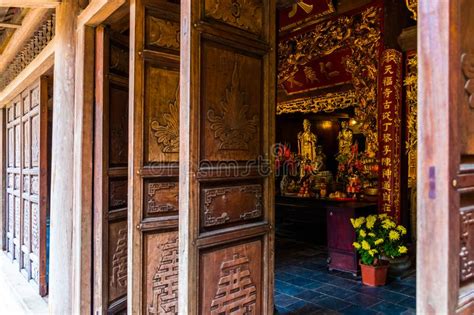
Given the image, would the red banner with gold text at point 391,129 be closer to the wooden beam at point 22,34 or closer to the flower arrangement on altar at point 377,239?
the flower arrangement on altar at point 377,239

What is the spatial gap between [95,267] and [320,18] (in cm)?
399

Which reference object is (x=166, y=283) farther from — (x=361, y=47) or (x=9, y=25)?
(x=361, y=47)

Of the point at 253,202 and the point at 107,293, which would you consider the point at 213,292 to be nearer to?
the point at 253,202

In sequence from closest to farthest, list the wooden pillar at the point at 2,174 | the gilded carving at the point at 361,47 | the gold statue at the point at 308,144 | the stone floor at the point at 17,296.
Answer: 1. the stone floor at the point at 17,296
2. the gilded carving at the point at 361,47
3. the wooden pillar at the point at 2,174
4. the gold statue at the point at 308,144

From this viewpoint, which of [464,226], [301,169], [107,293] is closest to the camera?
[464,226]

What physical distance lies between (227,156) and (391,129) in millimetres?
2890

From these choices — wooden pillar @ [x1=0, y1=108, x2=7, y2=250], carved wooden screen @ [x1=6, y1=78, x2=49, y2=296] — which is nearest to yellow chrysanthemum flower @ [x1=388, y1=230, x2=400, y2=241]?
carved wooden screen @ [x1=6, y1=78, x2=49, y2=296]

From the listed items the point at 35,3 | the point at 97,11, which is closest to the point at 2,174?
the point at 35,3

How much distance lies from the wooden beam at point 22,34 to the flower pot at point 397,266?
3.88 m

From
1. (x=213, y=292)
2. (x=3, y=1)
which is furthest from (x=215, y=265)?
(x=3, y=1)

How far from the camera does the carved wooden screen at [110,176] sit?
2.32 m

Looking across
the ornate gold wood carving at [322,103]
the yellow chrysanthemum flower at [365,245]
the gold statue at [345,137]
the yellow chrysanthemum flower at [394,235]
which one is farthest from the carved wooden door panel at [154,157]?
the gold statue at [345,137]

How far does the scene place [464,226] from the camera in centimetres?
78

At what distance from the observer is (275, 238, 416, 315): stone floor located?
2.87 meters
